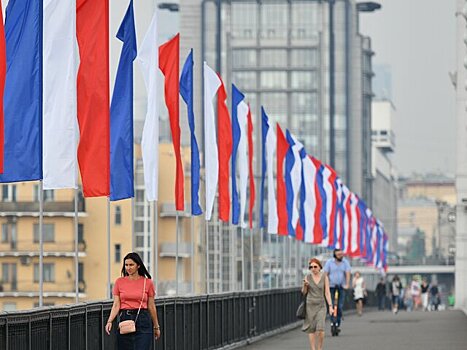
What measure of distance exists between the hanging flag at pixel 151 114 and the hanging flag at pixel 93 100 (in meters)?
3.80

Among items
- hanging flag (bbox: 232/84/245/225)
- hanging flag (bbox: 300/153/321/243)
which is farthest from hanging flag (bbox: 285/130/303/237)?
hanging flag (bbox: 232/84/245/225)

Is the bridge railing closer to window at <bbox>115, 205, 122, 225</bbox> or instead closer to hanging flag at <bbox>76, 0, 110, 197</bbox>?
hanging flag at <bbox>76, 0, 110, 197</bbox>

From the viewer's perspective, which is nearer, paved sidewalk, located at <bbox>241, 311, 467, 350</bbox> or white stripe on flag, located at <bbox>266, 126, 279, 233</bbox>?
paved sidewalk, located at <bbox>241, 311, 467, 350</bbox>

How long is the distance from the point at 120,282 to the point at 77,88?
17.0 feet

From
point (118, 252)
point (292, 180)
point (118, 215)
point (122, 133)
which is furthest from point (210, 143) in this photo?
point (118, 252)

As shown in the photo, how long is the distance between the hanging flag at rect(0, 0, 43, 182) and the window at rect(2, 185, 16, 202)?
4717 inches

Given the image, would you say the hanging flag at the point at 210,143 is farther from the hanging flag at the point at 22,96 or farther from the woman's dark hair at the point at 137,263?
the woman's dark hair at the point at 137,263

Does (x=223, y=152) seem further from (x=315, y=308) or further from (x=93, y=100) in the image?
(x=93, y=100)

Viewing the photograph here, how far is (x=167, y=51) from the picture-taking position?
29656 millimetres

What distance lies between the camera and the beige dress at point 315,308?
27.5 m

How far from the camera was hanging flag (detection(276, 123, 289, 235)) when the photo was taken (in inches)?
1786

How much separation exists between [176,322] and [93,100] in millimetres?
4199

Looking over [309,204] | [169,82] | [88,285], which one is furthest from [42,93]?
[88,285]

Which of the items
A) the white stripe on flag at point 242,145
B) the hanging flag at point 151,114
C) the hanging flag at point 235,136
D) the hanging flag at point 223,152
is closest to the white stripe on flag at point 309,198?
the white stripe on flag at point 242,145
